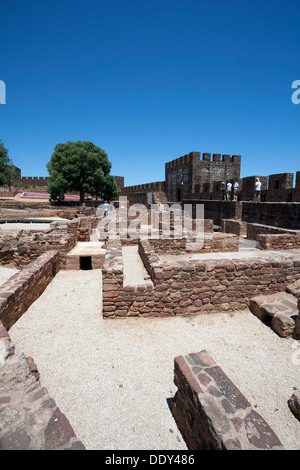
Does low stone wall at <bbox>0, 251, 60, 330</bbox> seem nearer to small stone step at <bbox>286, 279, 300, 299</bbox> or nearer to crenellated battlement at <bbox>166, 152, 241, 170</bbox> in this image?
small stone step at <bbox>286, 279, 300, 299</bbox>

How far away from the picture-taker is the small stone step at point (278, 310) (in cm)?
421

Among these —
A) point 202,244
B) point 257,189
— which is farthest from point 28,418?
point 257,189

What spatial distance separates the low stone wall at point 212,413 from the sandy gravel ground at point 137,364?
349 millimetres

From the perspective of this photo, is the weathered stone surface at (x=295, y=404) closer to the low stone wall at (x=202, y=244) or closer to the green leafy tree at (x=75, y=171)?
the low stone wall at (x=202, y=244)

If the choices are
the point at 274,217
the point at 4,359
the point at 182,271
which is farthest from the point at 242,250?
the point at 4,359

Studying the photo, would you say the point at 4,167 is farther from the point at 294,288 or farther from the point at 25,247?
the point at 294,288

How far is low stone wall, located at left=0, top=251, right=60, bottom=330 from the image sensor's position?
4.37 m

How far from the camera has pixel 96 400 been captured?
2.88 meters

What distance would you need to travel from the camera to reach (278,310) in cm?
460

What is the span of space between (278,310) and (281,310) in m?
0.06

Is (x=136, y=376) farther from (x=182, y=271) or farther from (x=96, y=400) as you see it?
(x=182, y=271)

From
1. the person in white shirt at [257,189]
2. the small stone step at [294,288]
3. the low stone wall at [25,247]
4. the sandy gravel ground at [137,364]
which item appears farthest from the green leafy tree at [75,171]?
the small stone step at [294,288]
